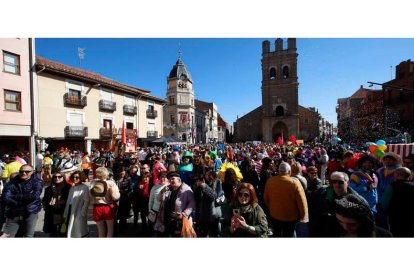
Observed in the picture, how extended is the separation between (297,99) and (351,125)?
2496cm

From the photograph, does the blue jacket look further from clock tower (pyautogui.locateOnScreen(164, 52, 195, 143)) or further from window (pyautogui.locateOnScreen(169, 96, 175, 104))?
window (pyautogui.locateOnScreen(169, 96, 175, 104))

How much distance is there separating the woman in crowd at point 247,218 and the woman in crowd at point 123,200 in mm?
2630

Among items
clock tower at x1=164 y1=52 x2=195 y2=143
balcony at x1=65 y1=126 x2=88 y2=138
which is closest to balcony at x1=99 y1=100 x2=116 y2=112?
balcony at x1=65 y1=126 x2=88 y2=138

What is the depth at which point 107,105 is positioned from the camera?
67.3 feet

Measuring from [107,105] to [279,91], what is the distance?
1385 inches

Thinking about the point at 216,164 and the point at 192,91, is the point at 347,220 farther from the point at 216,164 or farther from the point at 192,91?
the point at 192,91

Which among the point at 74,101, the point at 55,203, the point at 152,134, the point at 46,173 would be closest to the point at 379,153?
the point at 55,203

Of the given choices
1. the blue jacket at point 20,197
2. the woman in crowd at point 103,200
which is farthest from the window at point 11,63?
the woman in crowd at point 103,200

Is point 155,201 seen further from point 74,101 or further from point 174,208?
point 74,101

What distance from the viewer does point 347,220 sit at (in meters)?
2.08

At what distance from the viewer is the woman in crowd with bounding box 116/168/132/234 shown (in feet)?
15.2

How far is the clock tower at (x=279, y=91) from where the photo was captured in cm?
4431

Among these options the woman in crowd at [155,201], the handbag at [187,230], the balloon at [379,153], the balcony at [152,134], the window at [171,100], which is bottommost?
the handbag at [187,230]

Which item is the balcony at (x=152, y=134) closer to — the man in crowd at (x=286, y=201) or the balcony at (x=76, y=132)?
the balcony at (x=76, y=132)
